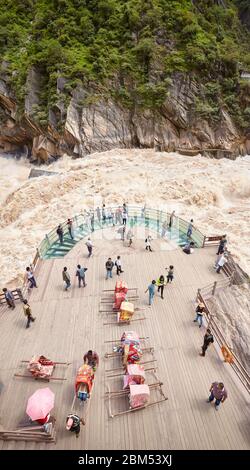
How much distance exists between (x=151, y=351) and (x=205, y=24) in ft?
158

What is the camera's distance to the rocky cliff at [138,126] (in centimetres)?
3538

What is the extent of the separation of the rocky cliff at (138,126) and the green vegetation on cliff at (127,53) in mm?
1069

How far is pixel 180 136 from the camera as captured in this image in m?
37.0

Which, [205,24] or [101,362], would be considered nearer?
[101,362]

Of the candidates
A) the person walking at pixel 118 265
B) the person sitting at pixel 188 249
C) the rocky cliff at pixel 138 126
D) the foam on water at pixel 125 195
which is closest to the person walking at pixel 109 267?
the person walking at pixel 118 265

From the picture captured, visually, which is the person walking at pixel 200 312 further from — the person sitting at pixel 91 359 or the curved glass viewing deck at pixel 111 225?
the curved glass viewing deck at pixel 111 225

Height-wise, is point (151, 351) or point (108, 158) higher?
point (108, 158)

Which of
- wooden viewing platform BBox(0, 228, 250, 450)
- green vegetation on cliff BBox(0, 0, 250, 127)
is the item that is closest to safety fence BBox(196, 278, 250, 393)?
wooden viewing platform BBox(0, 228, 250, 450)

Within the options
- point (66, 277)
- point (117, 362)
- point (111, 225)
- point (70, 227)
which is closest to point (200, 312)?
point (117, 362)

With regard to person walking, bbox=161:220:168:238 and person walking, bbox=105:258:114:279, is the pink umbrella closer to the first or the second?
person walking, bbox=105:258:114:279

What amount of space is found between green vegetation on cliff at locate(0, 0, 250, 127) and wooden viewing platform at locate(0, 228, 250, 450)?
29534mm

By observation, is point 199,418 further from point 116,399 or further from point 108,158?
point 108,158
